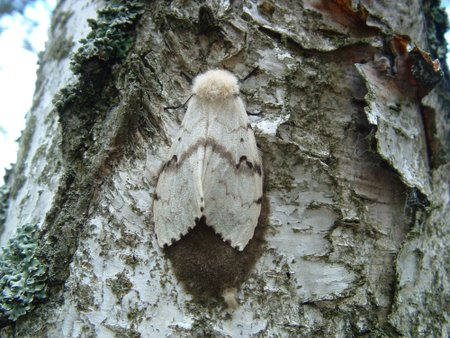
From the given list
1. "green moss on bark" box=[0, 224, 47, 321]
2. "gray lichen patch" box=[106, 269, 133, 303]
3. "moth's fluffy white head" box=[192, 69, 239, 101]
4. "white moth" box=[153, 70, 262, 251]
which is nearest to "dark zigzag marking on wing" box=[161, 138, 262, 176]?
"white moth" box=[153, 70, 262, 251]

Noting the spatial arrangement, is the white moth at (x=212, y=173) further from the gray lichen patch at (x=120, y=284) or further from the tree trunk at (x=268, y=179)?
the gray lichen patch at (x=120, y=284)

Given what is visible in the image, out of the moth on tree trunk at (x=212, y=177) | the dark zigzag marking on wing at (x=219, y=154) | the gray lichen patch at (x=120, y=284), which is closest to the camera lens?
the gray lichen patch at (x=120, y=284)

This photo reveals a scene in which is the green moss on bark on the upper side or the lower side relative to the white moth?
lower

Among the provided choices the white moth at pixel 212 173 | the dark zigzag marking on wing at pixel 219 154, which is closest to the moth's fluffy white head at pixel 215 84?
the white moth at pixel 212 173

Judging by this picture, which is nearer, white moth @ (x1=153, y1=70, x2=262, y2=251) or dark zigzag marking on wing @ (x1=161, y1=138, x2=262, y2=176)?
white moth @ (x1=153, y1=70, x2=262, y2=251)

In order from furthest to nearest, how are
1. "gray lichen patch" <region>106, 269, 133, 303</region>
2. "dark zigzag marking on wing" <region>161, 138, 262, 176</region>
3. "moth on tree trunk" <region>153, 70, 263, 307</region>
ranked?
1. "dark zigzag marking on wing" <region>161, 138, 262, 176</region>
2. "moth on tree trunk" <region>153, 70, 263, 307</region>
3. "gray lichen patch" <region>106, 269, 133, 303</region>

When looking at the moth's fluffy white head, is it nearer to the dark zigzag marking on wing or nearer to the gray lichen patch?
the dark zigzag marking on wing

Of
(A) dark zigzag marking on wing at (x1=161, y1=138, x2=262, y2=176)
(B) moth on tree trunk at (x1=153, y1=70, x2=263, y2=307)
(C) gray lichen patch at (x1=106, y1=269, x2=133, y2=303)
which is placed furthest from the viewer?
(A) dark zigzag marking on wing at (x1=161, y1=138, x2=262, y2=176)
